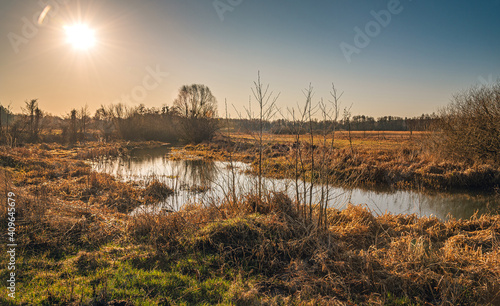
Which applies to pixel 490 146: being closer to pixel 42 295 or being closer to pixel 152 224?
pixel 152 224

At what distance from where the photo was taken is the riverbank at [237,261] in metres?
3.31

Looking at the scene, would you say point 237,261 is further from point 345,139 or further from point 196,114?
point 196,114

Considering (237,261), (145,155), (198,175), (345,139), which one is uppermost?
(345,139)

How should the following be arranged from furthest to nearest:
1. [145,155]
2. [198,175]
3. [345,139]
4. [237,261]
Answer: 1. [145,155]
2. [198,175]
3. [345,139]
4. [237,261]

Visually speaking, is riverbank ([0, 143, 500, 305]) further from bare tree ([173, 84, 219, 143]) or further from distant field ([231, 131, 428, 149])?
bare tree ([173, 84, 219, 143])

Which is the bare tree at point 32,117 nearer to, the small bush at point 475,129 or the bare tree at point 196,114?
the bare tree at point 196,114

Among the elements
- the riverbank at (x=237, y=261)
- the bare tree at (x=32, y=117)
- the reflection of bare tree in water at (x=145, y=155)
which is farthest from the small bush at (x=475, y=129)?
the bare tree at (x=32, y=117)

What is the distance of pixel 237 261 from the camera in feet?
13.5

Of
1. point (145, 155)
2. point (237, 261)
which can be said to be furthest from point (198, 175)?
point (145, 155)

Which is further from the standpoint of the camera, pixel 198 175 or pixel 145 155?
pixel 145 155

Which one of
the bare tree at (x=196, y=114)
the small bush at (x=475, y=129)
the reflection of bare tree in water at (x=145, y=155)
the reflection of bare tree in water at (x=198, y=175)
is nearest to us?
the reflection of bare tree in water at (x=198, y=175)

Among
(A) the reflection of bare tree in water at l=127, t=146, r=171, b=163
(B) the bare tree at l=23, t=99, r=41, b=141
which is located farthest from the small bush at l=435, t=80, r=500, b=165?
(B) the bare tree at l=23, t=99, r=41, b=141

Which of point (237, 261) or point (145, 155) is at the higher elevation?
point (145, 155)

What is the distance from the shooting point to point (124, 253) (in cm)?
432
